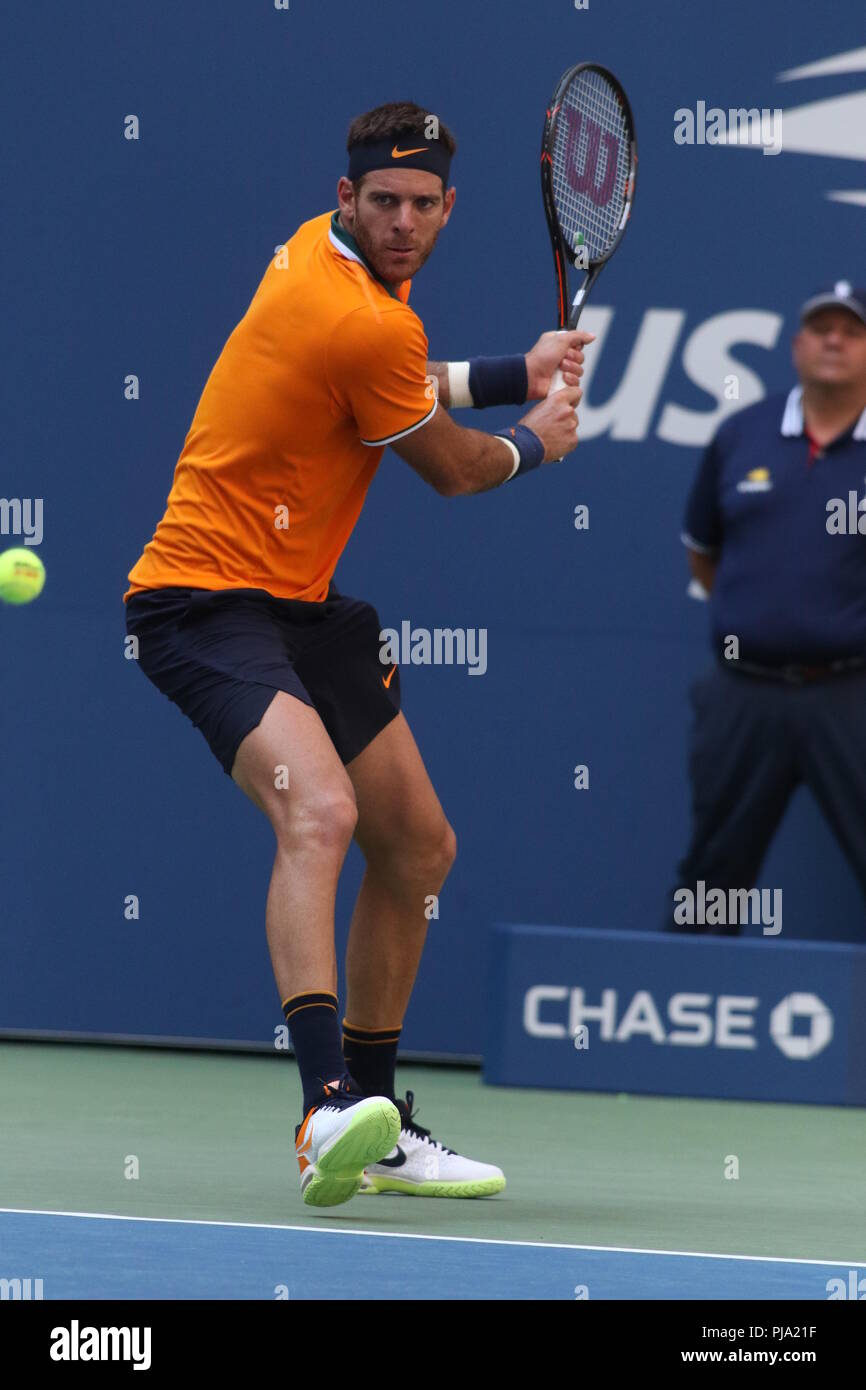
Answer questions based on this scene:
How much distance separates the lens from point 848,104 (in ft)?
20.9

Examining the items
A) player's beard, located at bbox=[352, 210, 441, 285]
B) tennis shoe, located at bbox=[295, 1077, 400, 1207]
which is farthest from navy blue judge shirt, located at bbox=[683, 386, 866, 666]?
tennis shoe, located at bbox=[295, 1077, 400, 1207]

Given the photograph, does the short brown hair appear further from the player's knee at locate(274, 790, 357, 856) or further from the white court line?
the white court line

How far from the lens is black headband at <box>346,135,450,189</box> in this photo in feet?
14.2

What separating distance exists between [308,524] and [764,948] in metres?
2.09

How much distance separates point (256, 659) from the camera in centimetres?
427

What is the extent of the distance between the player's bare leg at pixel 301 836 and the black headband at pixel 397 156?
0.99 meters

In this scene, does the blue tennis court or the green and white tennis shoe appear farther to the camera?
the green and white tennis shoe

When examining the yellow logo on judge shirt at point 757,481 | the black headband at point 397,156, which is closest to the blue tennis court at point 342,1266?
the black headband at point 397,156

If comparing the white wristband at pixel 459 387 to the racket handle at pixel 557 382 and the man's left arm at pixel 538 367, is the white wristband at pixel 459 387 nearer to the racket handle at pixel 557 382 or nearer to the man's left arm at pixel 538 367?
the man's left arm at pixel 538 367

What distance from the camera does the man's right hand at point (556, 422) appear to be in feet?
14.9

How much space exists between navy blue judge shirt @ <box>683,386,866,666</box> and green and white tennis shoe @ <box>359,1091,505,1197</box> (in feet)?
7.02

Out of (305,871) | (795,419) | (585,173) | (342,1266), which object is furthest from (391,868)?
(795,419)

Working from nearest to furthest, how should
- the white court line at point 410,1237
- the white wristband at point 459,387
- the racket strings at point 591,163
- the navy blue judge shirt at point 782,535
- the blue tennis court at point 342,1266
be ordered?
the blue tennis court at point 342,1266 → the white court line at point 410,1237 → the white wristband at point 459,387 → the racket strings at point 591,163 → the navy blue judge shirt at point 782,535
